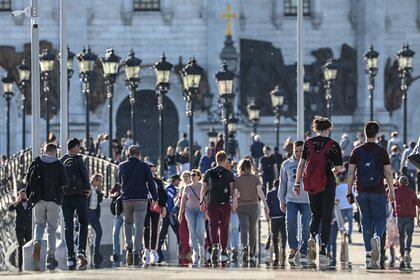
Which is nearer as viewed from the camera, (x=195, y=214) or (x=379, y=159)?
(x=379, y=159)

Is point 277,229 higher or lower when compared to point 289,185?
lower

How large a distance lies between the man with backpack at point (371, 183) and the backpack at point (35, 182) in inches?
176

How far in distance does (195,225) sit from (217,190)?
2467mm

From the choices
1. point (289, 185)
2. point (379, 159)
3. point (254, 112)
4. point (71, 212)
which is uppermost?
point (254, 112)

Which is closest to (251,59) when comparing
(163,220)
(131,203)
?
(163,220)

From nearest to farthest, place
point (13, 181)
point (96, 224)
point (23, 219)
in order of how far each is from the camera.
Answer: point (96, 224) < point (23, 219) < point (13, 181)

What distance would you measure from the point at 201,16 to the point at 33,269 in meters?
40.1

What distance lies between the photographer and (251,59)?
6206 centimetres

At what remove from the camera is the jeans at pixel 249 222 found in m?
27.0

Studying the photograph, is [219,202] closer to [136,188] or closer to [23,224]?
[136,188]

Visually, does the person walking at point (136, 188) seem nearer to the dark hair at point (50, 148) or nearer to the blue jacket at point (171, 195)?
the dark hair at point (50, 148)

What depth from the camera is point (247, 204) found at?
2692 centimetres

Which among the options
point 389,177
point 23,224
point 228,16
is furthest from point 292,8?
point 389,177

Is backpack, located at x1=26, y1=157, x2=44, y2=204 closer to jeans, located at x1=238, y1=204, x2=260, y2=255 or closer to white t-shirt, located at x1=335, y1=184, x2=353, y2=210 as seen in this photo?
jeans, located at x1=238, y1=204, x2=260, y2=255
